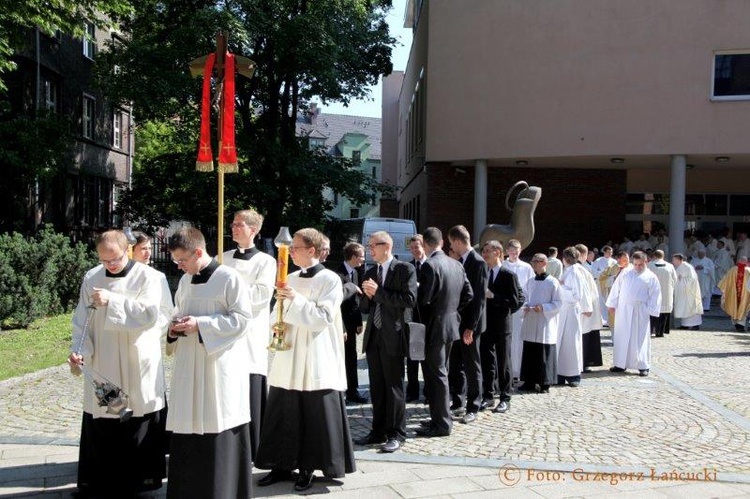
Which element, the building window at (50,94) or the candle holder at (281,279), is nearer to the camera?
the candle holder at (281,279)

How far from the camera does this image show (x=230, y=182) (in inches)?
827

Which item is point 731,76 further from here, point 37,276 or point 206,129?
point 37,276

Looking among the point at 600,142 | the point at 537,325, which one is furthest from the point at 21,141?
the point at 600,142

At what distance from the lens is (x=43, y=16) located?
551 inches

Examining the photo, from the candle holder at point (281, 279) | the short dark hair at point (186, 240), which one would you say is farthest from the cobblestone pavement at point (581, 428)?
the short dark hair at point (186, 240)

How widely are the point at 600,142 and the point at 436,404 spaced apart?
1509 centimetres

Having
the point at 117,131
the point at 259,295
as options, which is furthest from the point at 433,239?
the point at 117,131

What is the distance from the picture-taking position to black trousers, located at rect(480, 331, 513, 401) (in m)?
8.23

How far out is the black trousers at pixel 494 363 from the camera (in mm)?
8234

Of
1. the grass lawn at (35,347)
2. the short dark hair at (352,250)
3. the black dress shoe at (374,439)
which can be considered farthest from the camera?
the grass lawn at (35,347)

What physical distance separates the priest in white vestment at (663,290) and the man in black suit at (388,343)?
10.5 metres

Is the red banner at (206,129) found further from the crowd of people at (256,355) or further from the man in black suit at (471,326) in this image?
the man in black suit at (471,326)

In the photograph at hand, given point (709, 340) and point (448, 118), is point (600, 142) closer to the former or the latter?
point (448, 118)

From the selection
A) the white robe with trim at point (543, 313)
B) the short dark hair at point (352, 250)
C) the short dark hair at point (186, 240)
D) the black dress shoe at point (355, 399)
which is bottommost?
the black dress shoe at point (355, 399)
